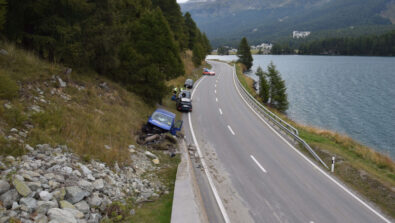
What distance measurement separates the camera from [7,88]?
29.9 feet

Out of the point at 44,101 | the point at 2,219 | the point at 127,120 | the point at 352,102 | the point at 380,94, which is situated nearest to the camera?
the point at 2,219

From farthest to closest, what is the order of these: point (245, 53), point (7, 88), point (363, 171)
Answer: point (245, 53) < point (363, 171) < point (7, 88)

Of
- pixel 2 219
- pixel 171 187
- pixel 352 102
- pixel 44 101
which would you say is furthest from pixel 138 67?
pixel 352 102

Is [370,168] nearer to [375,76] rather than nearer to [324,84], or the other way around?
[324,84]

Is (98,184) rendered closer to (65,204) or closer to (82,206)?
(82,206)

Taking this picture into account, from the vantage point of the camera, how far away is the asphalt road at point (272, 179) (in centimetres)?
938

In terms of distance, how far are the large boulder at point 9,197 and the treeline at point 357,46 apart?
159 m

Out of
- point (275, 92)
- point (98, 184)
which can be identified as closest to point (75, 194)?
point (98, 184)

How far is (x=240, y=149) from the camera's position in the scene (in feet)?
50.5

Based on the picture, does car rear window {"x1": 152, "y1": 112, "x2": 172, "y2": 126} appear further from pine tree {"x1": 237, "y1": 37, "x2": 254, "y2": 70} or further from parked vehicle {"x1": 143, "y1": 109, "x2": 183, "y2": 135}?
pine tree {"x1": 237, "y1": 37, "x2": 254, "y2": 70}

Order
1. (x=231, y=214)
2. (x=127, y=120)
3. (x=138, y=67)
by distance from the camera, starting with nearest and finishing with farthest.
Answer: (x=231, y=214) → (x=127, y=120) → (x=138, y=67)

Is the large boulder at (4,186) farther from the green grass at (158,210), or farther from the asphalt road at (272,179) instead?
the asphalt road at (272,179)

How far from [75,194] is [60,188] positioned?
0.43 meters

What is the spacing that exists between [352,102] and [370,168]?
33.3m
